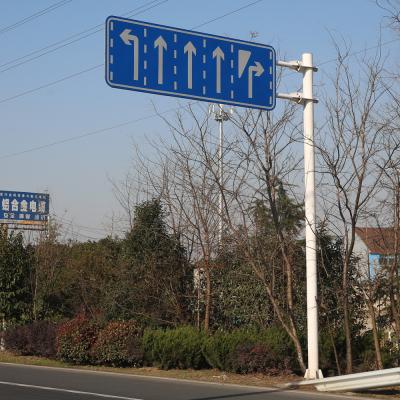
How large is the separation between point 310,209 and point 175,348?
20.8 ft

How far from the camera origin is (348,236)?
52.8 feet

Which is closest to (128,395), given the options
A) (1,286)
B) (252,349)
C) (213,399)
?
(213,399)

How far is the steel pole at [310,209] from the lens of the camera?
14.9 metres

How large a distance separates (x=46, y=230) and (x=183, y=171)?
12755mm

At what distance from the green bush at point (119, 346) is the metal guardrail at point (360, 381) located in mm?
6229

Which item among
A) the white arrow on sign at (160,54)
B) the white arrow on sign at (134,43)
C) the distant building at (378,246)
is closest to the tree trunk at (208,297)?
the distant building at (378,246)

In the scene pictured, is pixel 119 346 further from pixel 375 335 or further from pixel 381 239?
pixel 381 239

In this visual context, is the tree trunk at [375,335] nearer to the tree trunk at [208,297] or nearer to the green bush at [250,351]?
the green bush at [250,351]

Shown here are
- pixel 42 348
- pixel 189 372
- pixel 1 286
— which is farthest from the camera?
pixel 1 286

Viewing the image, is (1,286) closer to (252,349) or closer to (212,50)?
(252,349)

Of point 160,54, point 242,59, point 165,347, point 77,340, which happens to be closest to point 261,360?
point 165,347

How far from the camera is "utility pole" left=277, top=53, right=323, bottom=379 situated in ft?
48.9

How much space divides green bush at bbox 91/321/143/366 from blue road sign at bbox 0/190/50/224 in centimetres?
2646

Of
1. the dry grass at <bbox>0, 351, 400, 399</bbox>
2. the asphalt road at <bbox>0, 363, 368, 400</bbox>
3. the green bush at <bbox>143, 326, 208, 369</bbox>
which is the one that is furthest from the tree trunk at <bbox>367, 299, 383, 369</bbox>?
the green bush at <bbox>143, 326, 208, 369</bbox>
